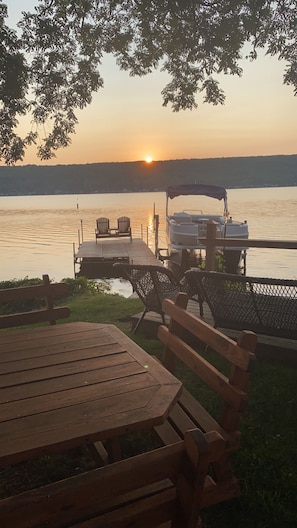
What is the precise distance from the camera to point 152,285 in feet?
21.1

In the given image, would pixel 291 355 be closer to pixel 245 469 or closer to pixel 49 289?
pixel 245 469

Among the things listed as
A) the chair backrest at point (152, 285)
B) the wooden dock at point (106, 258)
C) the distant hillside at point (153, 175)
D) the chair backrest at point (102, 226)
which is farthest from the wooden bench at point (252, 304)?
the distant hillside at point (153, 175)

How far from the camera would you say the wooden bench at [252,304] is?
4867 millimetres

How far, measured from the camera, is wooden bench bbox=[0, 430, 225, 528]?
54.9 inches

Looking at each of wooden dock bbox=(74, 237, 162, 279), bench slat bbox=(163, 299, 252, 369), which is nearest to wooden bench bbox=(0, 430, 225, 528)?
bench slat bbox=(163, 299, 252, 369)

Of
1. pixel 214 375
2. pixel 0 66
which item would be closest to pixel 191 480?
pixel 214 375

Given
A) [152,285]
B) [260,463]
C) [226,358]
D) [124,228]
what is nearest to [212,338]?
[226,358]

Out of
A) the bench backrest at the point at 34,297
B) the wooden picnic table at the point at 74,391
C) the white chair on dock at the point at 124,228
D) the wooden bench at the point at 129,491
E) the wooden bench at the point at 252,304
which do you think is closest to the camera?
the wooden bench at the point at 129,491

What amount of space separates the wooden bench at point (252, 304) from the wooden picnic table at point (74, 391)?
1892mm

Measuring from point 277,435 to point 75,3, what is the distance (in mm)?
7043

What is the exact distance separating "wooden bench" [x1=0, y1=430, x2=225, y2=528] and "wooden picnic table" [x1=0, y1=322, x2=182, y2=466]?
498 mm

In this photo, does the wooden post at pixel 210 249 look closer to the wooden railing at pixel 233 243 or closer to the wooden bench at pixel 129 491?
the wooden railing at pixel 233 243

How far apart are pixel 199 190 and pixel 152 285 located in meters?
20.6

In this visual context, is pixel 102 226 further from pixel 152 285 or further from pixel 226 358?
pixel 226 358
